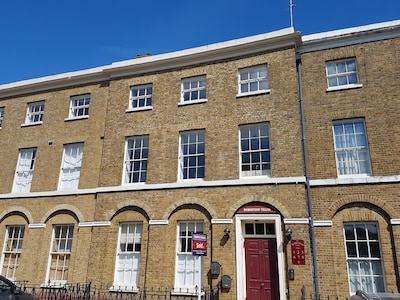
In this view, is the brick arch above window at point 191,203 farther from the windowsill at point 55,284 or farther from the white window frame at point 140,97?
the windowsill at point 55,284

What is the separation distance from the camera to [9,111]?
19000 mm

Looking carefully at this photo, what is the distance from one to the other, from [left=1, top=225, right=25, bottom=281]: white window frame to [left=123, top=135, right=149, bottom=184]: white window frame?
231 inches

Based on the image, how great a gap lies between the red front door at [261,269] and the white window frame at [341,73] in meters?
6.55

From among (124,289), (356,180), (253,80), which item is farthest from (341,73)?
(124,289)

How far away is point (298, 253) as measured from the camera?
1170 cm

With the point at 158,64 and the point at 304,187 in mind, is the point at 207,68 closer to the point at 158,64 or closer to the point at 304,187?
the point at 158,64

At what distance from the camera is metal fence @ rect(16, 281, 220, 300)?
488 inches

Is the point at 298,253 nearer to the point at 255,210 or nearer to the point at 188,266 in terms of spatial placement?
the point at 255,210

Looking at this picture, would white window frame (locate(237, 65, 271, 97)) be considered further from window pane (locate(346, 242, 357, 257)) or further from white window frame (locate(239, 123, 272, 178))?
window pane (locate(346, 242, 357, 257))

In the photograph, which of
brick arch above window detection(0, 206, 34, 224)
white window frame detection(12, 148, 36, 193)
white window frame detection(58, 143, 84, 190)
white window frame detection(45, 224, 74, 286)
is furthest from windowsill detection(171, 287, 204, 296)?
white window frame detection(12, 148, 36, 193)

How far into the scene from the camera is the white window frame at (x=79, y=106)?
17.3 meters

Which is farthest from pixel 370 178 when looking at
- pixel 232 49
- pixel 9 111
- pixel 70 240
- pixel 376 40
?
pixel 9 111

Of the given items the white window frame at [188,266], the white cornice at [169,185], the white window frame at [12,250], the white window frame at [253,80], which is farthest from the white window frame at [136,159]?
the white window frame at [12,250]

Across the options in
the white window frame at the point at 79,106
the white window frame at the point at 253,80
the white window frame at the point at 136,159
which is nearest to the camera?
the white window frame at the point at 253,80
